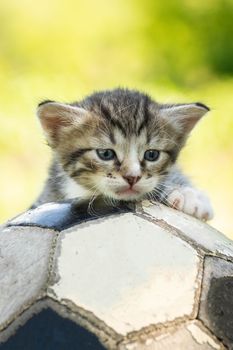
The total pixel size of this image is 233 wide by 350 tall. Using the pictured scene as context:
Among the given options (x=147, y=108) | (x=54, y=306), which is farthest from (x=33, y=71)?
(x=54, y=306)

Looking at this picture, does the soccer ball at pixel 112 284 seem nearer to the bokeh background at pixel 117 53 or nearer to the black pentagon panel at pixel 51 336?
the black pentagon panel at pixel 51 336

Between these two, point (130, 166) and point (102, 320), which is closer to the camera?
point (102, 320)

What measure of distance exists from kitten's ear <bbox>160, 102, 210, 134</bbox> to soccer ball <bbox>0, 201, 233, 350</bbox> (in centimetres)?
104

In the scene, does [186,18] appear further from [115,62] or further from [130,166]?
[130,166]

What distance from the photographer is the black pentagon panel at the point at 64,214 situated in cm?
291

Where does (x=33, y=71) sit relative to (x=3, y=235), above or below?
below

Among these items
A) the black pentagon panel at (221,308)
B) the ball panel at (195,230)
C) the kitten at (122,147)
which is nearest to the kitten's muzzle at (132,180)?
the kitten at (122,147)

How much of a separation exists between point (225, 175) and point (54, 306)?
3.42 metres

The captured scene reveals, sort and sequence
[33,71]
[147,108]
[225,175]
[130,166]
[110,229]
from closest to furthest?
1. [110,229]
2. [130,166]
3. [147,108]
4. [225,175]
5. [33,71]

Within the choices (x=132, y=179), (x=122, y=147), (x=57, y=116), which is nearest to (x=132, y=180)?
(x=132, y=179)

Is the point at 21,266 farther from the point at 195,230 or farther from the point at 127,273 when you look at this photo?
the point at 195,230

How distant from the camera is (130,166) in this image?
358 centimetres

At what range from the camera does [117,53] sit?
25.5ft

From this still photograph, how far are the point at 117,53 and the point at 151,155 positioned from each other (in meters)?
4.14
